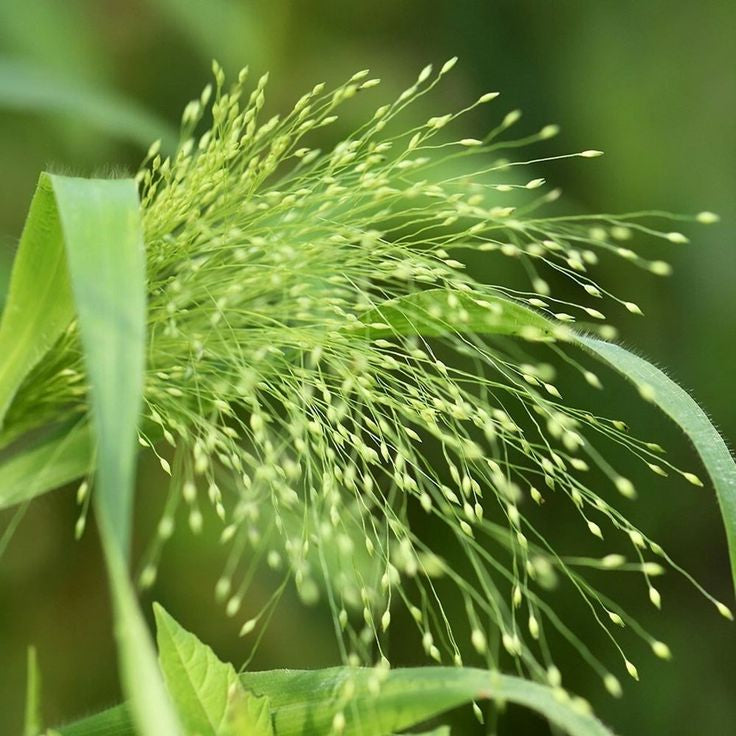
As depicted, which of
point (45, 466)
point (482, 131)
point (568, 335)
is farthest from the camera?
point (482, 131)

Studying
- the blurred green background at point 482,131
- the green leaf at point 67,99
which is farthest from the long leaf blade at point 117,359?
the blurred green background at point 482,131

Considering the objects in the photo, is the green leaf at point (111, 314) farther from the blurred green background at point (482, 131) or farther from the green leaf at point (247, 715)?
the blurred green background at point (482, 131)

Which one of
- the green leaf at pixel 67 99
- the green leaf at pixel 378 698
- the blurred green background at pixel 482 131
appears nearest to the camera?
the green leaf at pixel 378 698

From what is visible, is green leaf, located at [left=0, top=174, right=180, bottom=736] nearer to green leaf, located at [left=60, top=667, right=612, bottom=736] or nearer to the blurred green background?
green leaf, located at [left=60, top=667, right=612, bottom=736]

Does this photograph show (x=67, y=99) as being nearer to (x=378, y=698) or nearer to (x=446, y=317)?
(x=446, y=317)

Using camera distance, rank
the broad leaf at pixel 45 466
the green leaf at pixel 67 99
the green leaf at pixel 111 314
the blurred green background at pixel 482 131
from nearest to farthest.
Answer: the green leaf at pixel 111 314 → the broad leaf at pixel 45 466 → the green leaf at pixel 67 99 → the blurred green background at pixel 482 131

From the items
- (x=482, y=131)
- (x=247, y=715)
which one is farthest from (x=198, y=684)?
(x=482, y=131)

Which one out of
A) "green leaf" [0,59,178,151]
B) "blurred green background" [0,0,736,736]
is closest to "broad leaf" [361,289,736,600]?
"green leaf" [0,59,178,151]
